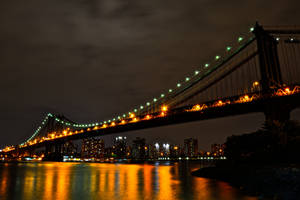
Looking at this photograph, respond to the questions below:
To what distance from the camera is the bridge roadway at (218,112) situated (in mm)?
32875

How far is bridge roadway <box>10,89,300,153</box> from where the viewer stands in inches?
1294

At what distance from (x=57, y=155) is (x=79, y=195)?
2803 inches

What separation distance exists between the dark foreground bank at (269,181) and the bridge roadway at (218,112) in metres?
13.9

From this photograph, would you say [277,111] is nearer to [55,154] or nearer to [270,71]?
[270,71]

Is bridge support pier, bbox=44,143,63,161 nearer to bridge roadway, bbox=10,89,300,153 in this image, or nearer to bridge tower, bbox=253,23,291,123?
bridge roadway, bbox=10,89,300,153

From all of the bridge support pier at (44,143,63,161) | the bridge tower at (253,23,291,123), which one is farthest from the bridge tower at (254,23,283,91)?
the bridge support pier at (44,143,63,161)

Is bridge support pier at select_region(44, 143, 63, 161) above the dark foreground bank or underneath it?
above

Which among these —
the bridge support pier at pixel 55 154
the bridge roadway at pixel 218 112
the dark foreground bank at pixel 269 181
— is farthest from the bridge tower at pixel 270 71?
the bridge support pier at pixel 55 154

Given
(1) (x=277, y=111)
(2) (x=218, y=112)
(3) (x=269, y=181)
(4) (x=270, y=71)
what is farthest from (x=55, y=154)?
(3) (x=269, y=181)

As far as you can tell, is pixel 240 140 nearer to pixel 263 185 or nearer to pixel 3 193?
pixel 263 185

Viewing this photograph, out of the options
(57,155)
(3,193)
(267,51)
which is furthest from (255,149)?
(57,155)

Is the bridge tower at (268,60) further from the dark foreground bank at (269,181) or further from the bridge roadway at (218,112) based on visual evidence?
the dark foreground bank at (269,181)

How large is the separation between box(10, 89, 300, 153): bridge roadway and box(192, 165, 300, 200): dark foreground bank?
13875mm

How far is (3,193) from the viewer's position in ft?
60.9
